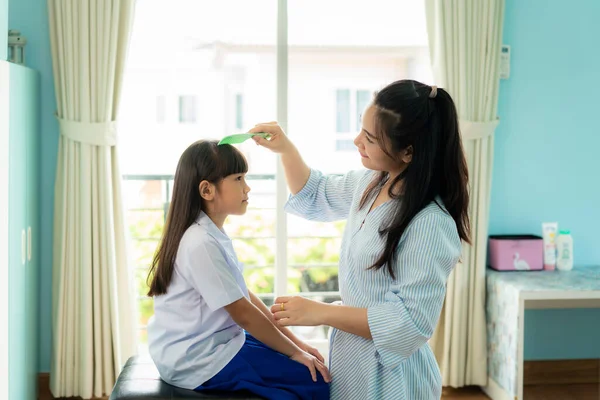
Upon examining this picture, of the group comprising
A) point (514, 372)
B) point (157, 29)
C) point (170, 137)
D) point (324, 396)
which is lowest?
point (514, 372)

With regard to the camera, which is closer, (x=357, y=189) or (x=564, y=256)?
(x=357, y=189)

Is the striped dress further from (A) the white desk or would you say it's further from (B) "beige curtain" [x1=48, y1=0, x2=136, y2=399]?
(B) "beige curtain" [x1=48, y1=0, x2=136, y2=399]

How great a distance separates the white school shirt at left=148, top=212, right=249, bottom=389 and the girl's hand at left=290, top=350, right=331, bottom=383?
0.52 feet

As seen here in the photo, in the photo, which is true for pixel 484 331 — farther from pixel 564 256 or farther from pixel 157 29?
pixel 157 29

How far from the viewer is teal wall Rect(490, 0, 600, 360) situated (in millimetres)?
3400

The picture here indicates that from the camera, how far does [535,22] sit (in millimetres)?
3387

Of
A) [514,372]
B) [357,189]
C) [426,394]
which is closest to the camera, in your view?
[426,394]

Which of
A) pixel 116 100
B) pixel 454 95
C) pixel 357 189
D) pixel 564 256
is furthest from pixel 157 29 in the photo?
pixel 564 256

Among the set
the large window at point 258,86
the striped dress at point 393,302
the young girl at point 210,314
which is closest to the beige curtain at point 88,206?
the large window at point 258,86

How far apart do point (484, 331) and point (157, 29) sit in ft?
6.84

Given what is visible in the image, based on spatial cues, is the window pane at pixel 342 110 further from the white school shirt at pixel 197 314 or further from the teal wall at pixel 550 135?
the white school shirt at pixel 197 314

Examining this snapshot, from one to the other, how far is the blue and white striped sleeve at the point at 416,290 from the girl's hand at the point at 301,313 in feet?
0.40

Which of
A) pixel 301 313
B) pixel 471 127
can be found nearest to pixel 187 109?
pixel 471 127

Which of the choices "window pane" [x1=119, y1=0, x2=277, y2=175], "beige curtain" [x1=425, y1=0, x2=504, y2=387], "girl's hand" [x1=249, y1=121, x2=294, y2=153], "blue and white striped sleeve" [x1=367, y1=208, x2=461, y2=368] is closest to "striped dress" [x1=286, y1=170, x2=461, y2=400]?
"blue and white striped sleeve" [x1=367, y1=208, x2=461, y2=368]
